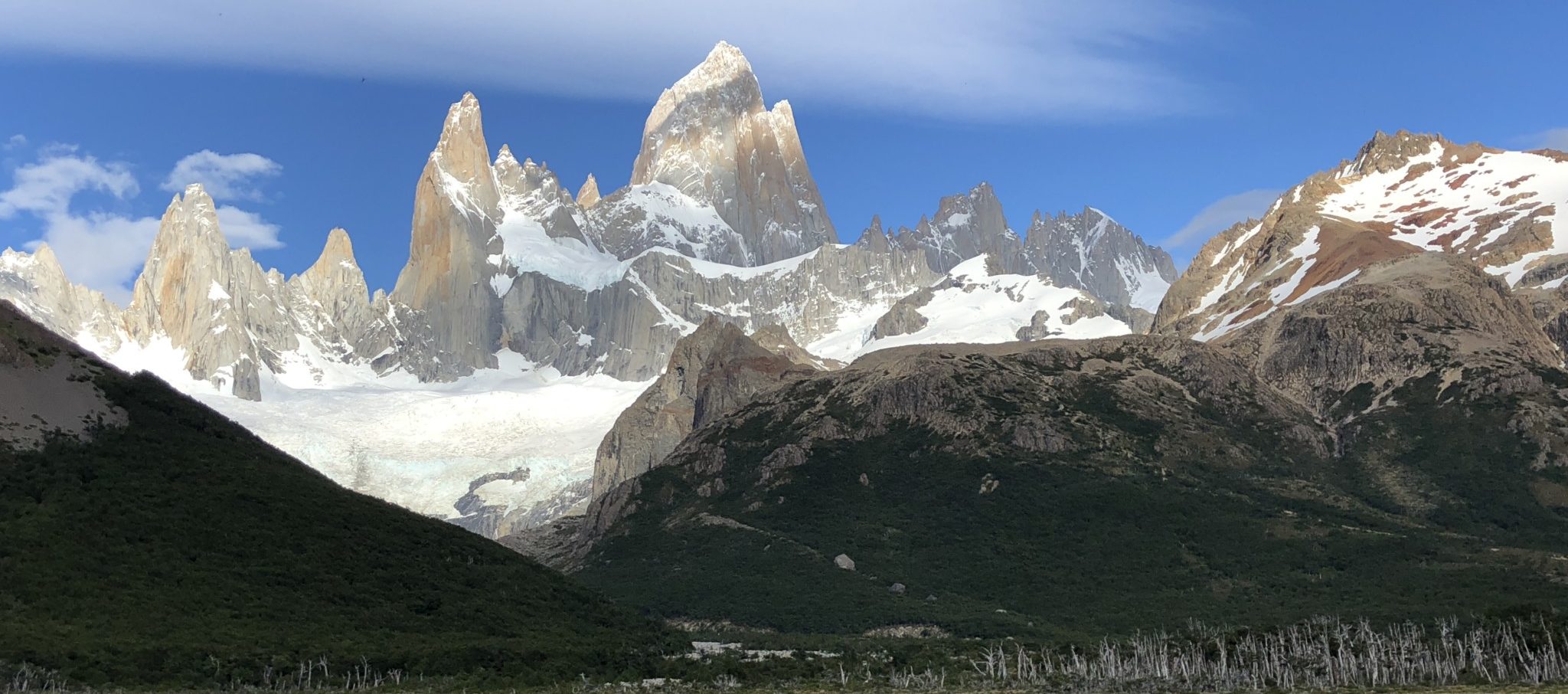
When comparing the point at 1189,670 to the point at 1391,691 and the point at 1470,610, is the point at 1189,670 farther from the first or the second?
the point at 1470,610

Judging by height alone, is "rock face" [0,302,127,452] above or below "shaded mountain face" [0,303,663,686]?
above

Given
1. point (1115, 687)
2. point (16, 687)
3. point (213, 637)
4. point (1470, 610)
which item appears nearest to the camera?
point (16, 687)

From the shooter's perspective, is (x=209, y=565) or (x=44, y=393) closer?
(x=209, y=565)

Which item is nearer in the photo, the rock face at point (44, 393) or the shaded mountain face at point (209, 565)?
the shaded mountain face at point (209, 565)

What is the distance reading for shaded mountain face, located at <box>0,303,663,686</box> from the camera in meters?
119

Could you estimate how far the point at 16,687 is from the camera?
348 ft

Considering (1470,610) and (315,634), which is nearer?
(315,634)

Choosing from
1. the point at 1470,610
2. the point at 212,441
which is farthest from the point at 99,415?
the point at 1470,610

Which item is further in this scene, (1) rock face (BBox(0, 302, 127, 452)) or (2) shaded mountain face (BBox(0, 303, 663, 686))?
(1) rock face (BBox(0, 302, 127, 452))

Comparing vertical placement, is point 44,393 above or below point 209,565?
above

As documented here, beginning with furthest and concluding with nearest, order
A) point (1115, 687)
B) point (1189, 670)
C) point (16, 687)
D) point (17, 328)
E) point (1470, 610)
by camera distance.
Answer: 1. point (1470, 610)
2. point (17, 328)
3. point (1189, 670)
4. point (1115, 687)
5. point (16, 687)

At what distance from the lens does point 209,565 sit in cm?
13275

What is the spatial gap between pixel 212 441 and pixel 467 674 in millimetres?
46425

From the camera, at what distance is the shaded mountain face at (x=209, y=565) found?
119 metres
